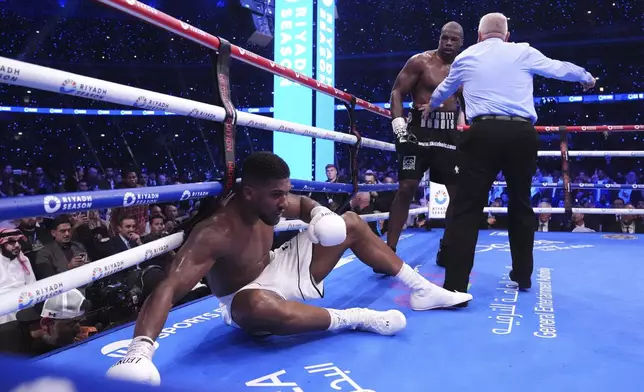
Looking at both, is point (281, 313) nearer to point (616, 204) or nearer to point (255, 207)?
point (255, 207)

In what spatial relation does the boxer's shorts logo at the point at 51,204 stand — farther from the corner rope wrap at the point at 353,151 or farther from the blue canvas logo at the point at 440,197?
the blue canvas logo at the point at 440,197

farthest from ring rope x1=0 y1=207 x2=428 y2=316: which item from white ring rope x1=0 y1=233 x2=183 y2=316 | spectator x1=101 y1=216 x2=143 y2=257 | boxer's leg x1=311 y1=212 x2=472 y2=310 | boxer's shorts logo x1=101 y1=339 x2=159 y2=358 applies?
spectator x1=101 y1=216 x2=143 y2=257

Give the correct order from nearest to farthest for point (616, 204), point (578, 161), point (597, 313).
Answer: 1. point (597, 313)
2. point (616, 204)
3. point (578, 161)

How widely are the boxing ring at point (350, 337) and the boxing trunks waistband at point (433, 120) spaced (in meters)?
0.74

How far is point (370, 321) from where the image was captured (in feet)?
4.92

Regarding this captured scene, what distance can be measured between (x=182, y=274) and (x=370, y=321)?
0.56 meters

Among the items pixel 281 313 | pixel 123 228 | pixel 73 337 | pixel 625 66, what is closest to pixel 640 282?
pixel 281 313

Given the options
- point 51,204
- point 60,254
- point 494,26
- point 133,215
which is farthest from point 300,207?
point 133,215

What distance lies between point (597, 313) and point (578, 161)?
10.4 meters

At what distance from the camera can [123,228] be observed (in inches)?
131

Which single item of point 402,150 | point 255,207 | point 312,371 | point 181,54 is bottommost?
point 312,371

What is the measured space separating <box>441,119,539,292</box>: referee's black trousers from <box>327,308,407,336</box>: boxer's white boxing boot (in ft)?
1.62

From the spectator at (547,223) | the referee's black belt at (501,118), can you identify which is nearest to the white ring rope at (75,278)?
the referee's black belt at (501,118)

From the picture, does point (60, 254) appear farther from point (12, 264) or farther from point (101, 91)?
point (101, 91)
